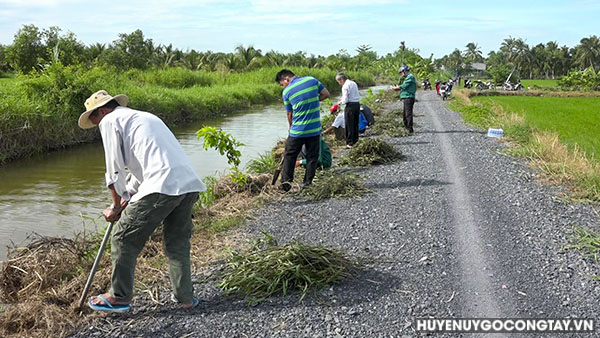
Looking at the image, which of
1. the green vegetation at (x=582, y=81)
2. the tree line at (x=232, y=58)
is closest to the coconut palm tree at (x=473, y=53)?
the tree line at (x=232, y=58)

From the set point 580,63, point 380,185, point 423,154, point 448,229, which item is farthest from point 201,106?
point 580,63

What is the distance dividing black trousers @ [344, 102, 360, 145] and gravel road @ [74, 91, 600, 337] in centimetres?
280

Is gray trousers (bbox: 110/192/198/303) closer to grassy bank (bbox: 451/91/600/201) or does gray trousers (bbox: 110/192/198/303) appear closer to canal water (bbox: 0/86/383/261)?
canal water (bbox: 0/86/383/261)

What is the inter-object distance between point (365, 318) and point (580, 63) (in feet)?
325

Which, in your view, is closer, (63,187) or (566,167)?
(566,167)

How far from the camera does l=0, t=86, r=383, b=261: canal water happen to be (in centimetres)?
794

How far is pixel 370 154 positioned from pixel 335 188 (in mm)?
2615

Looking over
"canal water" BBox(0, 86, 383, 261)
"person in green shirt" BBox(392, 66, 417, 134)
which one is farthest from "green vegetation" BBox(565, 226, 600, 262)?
"person in green shirt" BBox(392, 66, 417, 134)

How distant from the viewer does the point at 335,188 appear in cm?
759

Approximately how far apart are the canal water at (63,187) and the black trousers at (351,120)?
8.83 ft

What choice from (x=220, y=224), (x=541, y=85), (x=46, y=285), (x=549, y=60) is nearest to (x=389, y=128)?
(x=220, y=224)

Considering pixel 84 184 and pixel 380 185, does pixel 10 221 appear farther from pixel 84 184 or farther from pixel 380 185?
pixel 380 185

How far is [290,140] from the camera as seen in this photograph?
24.6ft

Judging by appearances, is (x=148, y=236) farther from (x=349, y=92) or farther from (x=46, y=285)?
(x=349, y=92)
